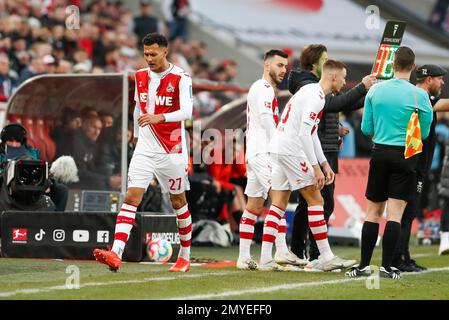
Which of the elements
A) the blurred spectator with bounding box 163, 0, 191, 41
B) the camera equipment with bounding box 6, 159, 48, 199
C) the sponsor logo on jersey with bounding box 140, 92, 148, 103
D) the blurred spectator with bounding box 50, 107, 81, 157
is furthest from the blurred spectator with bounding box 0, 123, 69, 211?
the blurred spectator with bounding box 163, 0, 191, 41

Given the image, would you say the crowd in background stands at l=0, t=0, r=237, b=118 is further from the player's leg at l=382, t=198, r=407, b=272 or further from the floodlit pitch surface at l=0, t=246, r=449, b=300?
the player's leg at l=382, t=198, r=407, b=272

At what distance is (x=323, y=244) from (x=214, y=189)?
580 centimetres

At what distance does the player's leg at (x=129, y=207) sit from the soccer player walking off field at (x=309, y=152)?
134 cm

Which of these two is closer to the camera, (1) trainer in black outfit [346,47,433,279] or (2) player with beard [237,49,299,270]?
(1) trainer in black outfit [346,47,433,279]

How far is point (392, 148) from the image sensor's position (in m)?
10.3

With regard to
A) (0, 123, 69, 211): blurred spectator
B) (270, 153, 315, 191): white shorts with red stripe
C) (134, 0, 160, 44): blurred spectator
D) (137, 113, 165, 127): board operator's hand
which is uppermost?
(134, 0, 160, 44): blurred spectator

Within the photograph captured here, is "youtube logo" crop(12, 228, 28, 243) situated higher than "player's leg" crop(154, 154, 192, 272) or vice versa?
"player's leg" crop(154, 154, 192, 272)

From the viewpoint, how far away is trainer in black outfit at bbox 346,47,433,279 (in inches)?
405

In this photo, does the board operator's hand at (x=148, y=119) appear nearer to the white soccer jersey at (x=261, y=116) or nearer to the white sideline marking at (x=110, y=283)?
the white sideline marking at (x=110, y=283)

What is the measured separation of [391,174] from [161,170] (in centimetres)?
213

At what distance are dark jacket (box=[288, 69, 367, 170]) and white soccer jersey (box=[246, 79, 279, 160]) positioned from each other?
0.29 m

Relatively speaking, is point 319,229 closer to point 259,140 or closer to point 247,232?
point 247,232

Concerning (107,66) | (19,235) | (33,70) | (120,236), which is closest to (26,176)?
(19,235)
